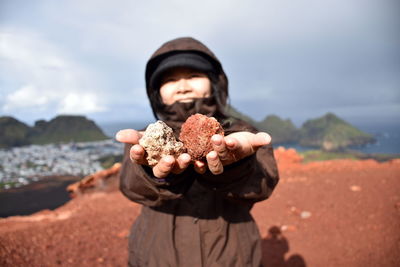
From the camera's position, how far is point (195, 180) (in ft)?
8.66

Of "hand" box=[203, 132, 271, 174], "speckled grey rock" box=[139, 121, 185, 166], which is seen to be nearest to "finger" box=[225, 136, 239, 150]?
→ "hand" box=[203, 132, 271, 174]

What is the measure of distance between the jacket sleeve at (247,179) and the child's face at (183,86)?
3.37ft

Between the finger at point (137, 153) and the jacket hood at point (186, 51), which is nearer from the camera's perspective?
the finger at point (137, 153)

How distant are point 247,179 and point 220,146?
68 cm

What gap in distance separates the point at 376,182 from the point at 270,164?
8.17 meters

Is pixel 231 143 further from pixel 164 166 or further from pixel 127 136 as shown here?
pixel 127 136

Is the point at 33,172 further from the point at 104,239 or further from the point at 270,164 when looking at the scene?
the point at 270,164

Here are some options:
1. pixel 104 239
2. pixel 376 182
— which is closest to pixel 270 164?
pixel 104 239

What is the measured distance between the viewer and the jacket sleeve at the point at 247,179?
6.16ft

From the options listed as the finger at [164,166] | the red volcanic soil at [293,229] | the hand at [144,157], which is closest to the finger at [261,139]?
the hand at [144,157]

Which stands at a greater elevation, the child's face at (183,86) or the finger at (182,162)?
the child's face at (183,86)

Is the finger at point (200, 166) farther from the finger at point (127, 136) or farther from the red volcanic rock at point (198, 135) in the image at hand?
the finger at point (127, 136)

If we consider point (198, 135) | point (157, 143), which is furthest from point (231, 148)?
point (157, 143)

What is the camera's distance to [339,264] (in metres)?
5.02
